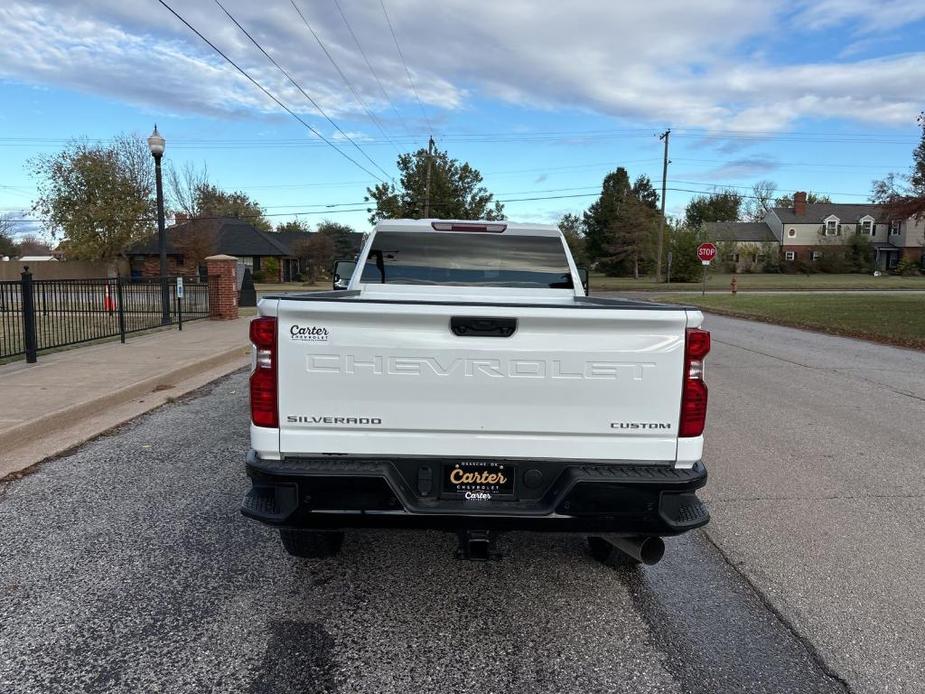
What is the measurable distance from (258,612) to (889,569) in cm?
358

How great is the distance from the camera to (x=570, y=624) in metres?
3.34

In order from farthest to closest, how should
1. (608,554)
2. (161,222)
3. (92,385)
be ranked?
(161,222) < (92,385) < (608,554)

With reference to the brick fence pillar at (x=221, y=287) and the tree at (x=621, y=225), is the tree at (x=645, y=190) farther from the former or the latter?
the brick fence pillar at (x=221, y=287)

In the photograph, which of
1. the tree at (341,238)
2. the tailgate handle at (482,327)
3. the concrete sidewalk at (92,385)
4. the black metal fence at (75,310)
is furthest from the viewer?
the tree at (341,238)

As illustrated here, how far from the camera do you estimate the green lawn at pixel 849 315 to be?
16.6 m

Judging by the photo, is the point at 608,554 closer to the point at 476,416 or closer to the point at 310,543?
the point at 476,416

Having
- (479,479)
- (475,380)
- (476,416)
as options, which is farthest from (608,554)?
(475,380)

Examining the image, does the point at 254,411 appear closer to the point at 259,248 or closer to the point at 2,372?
the point at 2,372

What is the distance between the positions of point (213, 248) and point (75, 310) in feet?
110

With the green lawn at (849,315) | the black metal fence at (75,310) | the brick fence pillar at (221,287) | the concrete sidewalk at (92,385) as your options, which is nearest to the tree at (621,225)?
the green lawn at (849,315)

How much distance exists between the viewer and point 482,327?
302 cm

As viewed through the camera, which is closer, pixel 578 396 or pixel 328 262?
pixel 578 396

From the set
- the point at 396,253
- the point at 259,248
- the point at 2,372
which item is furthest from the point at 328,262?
the point at 396,253

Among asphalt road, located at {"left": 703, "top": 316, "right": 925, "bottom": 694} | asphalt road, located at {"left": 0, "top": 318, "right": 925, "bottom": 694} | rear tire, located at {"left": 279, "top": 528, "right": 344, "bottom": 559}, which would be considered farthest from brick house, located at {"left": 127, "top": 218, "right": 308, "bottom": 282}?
rear tire, located at {"left": 279, "top": 528, "right": 344, "bottom": 559}
